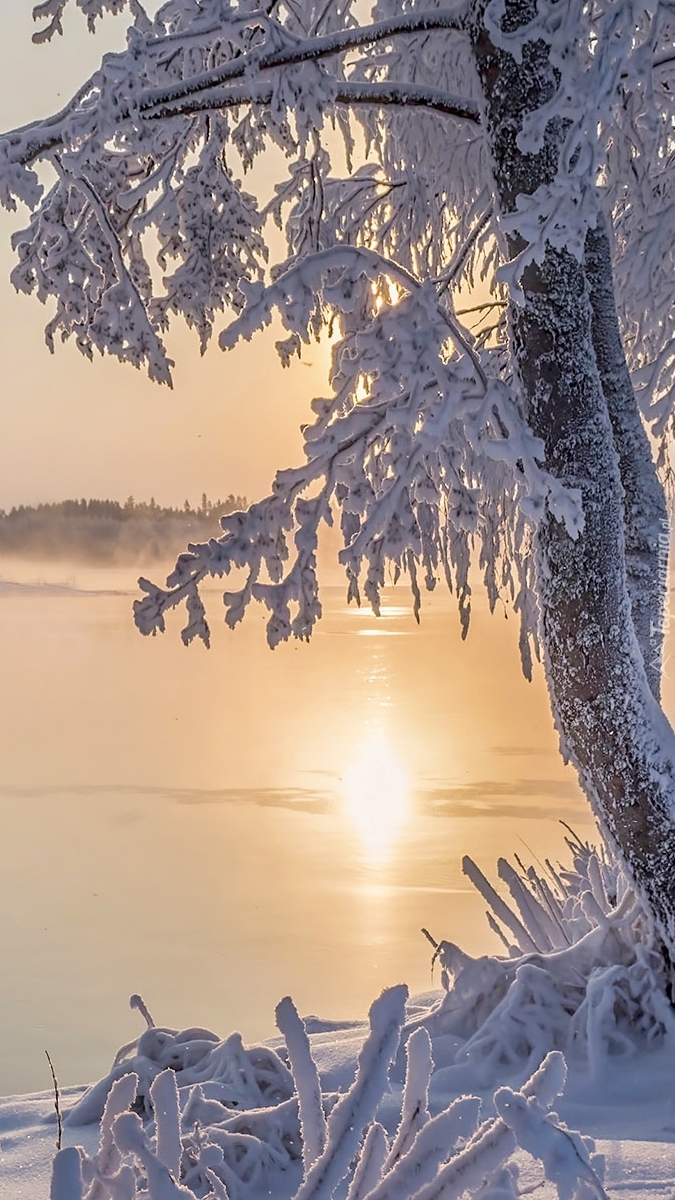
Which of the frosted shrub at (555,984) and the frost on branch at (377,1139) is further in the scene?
the frosted shrub at (555,984)

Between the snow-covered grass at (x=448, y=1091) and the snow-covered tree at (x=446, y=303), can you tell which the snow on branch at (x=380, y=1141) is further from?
the snow-covered tree at (x=446, y=303)

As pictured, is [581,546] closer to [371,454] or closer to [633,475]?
[633,475]

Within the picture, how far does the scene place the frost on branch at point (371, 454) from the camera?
4.48 meters

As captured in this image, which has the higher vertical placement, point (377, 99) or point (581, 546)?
point (377, 99)

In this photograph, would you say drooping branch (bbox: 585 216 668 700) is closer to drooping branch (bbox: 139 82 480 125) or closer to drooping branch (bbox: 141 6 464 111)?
drooping branch (bbox: 139 82 480 125)

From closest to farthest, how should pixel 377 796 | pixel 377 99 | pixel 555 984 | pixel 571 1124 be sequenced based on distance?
pixel 571 1124 → pixel 555 984 → pixel 377 99 → pixel 377 796

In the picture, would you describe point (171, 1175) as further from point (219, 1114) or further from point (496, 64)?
point (496, 64)

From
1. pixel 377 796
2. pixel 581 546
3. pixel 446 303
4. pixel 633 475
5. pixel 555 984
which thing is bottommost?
pixel 377 796

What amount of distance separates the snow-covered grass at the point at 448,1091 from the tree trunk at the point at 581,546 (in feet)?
1.86

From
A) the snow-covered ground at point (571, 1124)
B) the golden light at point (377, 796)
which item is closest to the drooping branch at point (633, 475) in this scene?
the snow-covered ground at point (571, 1124)

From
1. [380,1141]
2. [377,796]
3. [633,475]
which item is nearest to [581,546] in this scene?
[633,475]

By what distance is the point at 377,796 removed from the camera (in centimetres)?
3344

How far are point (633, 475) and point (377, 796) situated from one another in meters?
28.5

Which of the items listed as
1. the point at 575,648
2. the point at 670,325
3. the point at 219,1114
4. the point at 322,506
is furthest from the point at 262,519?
the point at 670,325
